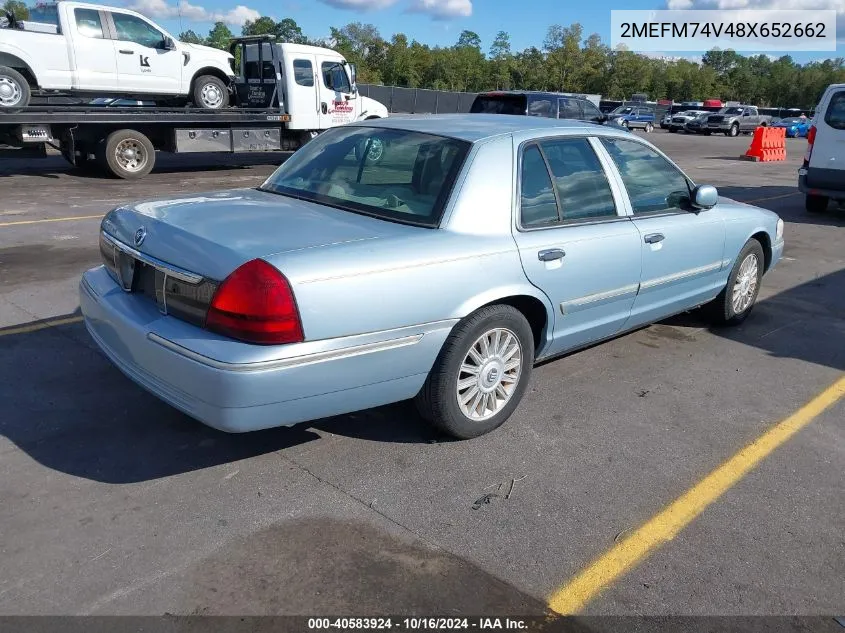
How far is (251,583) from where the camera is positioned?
2.72 meters

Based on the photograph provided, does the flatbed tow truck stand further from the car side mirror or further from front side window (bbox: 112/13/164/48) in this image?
the car side mirror

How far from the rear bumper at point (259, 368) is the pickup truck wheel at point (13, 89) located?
1089cm

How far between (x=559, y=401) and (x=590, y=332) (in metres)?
0.45

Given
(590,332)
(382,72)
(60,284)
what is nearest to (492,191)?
(590,332)

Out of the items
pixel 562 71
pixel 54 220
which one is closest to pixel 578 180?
pixel 54 220

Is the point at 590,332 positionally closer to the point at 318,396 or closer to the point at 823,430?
the point at 823,430

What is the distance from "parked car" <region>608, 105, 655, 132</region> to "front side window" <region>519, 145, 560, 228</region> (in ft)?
130

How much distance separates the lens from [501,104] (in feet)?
50.8

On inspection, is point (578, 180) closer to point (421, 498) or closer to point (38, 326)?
point (421, 498)

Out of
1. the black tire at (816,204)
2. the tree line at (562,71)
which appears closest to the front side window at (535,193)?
the black tire at (816,204)

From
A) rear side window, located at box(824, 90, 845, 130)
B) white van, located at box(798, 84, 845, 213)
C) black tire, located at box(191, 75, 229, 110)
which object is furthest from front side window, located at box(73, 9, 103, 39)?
rear side window, located at box(824, 90, 845, 130)

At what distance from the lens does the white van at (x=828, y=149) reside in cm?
1162

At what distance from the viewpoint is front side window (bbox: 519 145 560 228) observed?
3.94m

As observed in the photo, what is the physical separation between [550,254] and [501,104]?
12271 millimetres
